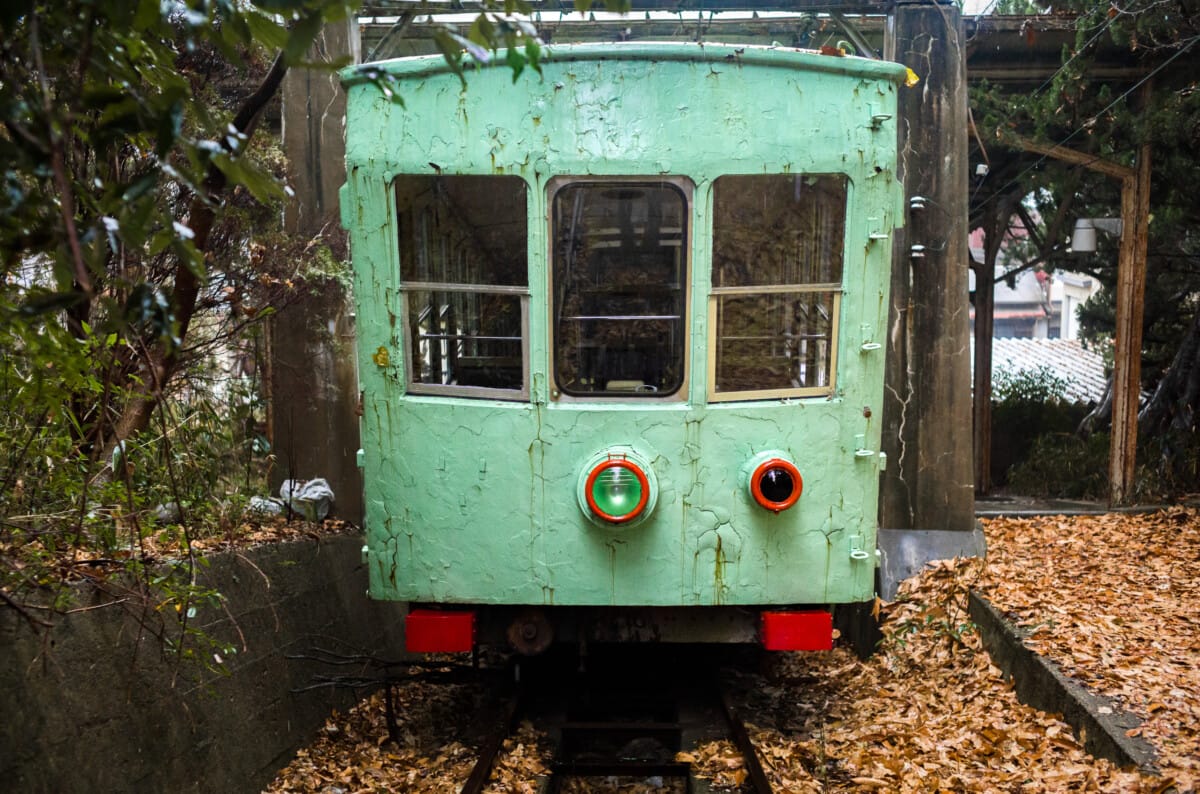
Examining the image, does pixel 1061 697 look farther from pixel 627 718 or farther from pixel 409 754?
pixel 409 754

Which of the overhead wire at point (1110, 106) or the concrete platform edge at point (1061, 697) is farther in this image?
the overhead wire at point (1110, 106)

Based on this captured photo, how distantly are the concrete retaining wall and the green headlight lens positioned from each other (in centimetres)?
156

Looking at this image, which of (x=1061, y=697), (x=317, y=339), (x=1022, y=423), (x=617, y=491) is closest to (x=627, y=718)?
(x=617, y=491)

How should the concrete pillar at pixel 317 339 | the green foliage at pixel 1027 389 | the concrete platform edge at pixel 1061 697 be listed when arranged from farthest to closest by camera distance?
the green foliage at pixel 1027 389 → the concrete pillar at pixel 317 339 → the concrete platform edge at pixel 1061 697

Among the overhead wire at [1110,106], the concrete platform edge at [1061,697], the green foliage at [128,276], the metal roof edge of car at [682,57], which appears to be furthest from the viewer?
the overhead wire at [1110,106]

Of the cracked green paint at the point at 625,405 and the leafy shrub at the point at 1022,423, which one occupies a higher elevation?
the cracked green paint at the point at 625,405

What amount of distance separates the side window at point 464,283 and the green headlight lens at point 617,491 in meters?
0.52

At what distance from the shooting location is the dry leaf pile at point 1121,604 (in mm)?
4621

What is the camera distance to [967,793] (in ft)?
14.7

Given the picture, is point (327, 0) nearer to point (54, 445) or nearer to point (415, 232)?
point (415, 232)

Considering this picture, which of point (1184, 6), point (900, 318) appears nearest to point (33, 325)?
point (900, 318)

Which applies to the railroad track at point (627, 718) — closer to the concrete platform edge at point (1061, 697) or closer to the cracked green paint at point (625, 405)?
the cracked green paint at point (625, 405)

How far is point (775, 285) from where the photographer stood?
4777 mm

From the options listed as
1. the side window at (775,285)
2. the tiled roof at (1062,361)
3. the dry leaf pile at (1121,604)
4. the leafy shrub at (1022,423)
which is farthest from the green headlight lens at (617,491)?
the tiled roof at (1062,361)
